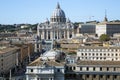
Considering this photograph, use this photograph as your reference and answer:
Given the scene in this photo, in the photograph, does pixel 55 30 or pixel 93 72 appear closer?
pixel 93 72

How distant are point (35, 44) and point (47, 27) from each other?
2123 inches

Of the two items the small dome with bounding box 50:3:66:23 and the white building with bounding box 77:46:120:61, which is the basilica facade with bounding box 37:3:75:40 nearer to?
the small dome with bounding box 50:3:66:23

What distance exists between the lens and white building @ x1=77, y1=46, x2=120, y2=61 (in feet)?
195

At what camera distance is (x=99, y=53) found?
2375 inches

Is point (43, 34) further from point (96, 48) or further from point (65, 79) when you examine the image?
point (65, 79)

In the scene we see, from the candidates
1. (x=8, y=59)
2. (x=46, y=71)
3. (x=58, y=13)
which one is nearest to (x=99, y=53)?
(x=8, y=59)

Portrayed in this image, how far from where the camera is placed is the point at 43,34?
158 meters

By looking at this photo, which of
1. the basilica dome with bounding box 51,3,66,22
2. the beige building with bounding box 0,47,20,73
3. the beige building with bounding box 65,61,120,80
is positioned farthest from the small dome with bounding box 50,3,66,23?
the beige building with bounding box 65,61,120,80

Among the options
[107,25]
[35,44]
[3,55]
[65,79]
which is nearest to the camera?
[65,79]

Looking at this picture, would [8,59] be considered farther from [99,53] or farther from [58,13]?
[58,13]

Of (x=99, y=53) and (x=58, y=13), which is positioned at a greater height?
(x=58, y=13)

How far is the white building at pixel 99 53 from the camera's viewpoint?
59.3 metres

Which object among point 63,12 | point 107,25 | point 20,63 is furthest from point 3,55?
point 63,12

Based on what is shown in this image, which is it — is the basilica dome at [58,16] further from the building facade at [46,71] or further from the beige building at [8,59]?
the building facade at [46,71]
